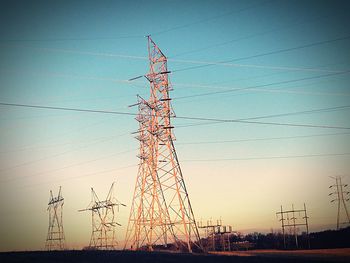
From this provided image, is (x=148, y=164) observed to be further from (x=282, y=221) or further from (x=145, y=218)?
(x=282, y=221)

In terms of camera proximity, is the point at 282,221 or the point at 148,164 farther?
the point at 282,221

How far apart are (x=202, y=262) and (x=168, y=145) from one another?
49.5 feet

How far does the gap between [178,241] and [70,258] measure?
1328cm

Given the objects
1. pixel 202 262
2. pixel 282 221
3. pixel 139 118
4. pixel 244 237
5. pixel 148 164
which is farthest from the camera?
pixel 244 237

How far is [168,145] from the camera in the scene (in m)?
35.7

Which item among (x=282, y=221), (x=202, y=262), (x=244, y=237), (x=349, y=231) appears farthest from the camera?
(x=244, y=237)

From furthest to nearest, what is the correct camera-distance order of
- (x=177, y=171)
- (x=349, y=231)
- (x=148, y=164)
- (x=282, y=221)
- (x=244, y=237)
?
1. (x=244, y=237)
2. (x=349, y=231)
3. (x=282, y=221)
4. (x=148, y=164)
5. (x=177, y=171)

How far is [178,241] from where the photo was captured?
1355 inches

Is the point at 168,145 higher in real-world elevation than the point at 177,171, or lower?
higher

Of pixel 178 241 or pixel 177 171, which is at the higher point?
pixel 177 171

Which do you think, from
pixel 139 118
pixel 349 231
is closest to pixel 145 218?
pixel 139 118

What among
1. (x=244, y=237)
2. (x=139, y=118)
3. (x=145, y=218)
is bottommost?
(x=244, y=237)

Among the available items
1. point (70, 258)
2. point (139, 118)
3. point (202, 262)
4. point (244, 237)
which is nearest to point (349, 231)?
point (244, 237)

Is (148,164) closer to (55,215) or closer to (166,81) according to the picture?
(166,81)
